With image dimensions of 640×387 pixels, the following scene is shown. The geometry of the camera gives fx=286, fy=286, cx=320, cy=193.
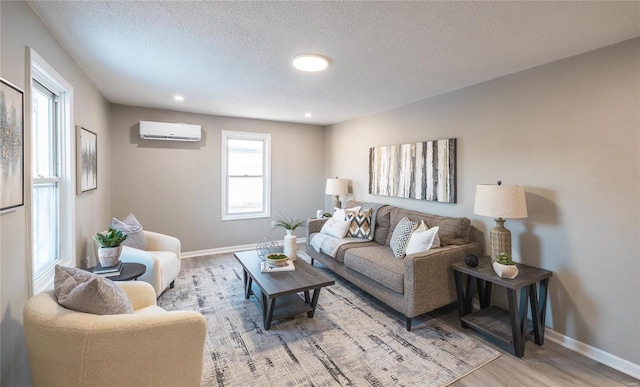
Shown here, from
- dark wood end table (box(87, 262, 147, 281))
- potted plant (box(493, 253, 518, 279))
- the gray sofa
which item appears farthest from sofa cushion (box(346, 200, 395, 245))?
dark wood end table (box(87, 262, 147, 281))

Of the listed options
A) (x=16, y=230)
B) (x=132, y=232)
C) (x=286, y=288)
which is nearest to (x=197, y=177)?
(x=132, y=232)

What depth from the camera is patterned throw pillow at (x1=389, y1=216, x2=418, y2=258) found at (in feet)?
10.3

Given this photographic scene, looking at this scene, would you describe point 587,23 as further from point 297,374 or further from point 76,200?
point 76,200

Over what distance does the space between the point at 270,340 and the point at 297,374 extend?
49cm

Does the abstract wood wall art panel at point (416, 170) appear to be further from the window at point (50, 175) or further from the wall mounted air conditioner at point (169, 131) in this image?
the window at point (50, 175)

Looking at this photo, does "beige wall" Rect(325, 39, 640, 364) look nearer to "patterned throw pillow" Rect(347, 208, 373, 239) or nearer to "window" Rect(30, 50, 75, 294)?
"patterned throw pillow" Rect(347, 208, 373, 239)

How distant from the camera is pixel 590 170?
2244 millimetres

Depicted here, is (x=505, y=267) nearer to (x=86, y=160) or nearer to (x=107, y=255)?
(x=107, y=255)

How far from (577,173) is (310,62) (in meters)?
2.38

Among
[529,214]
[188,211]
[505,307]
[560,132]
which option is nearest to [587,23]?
[560,132]

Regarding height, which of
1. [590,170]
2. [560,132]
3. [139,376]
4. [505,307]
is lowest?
[505,307]

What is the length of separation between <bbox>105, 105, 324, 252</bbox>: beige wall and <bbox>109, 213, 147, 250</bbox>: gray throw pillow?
1.19 m

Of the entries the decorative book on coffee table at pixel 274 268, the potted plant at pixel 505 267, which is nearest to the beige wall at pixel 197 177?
the decorative book on coffee table at pixel 274 268

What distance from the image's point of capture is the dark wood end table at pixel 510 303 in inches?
87.4
